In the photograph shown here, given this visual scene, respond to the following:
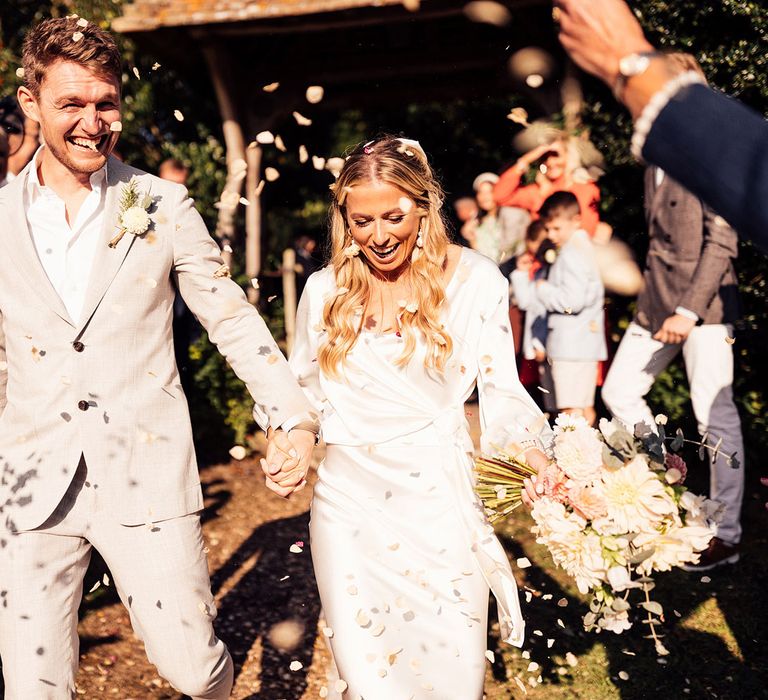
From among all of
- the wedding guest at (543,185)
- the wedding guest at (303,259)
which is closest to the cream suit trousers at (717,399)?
the wedding guest at (543,185)

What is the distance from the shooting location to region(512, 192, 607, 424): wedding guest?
572 centimetres

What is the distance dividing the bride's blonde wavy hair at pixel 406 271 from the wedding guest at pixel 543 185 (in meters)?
3.60

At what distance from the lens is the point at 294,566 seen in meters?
5.41

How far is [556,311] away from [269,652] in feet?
9.88

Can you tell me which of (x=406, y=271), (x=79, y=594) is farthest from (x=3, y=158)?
(x=79, y=594)

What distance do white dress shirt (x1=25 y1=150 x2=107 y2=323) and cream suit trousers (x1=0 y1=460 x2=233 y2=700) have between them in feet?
1.89

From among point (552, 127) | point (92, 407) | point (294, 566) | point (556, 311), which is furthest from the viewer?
point (552, 127)

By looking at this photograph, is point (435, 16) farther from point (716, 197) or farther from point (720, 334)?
point (716, 197)

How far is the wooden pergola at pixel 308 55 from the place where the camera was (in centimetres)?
813

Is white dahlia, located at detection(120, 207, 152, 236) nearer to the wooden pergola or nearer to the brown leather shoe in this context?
the brown leather shoe

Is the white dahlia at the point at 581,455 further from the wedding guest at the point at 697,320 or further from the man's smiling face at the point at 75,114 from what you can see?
the wedding guest at the point at 697,320

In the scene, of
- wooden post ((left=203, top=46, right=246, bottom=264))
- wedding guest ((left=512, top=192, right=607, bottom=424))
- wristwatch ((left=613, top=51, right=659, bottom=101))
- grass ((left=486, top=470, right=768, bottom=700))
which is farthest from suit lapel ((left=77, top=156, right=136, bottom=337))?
wooden post ((left=203, top=46, right=246, bottom=264))

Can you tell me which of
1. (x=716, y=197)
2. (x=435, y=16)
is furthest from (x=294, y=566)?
(x=435, y=16)

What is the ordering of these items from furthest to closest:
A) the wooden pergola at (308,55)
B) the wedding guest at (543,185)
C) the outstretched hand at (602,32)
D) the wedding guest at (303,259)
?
1. the wedding guest at (303,259)
2. the wooden pergola at (308,55)
3. the wedding guest at (543,185)
4. the outstretched hand at (602,32)
